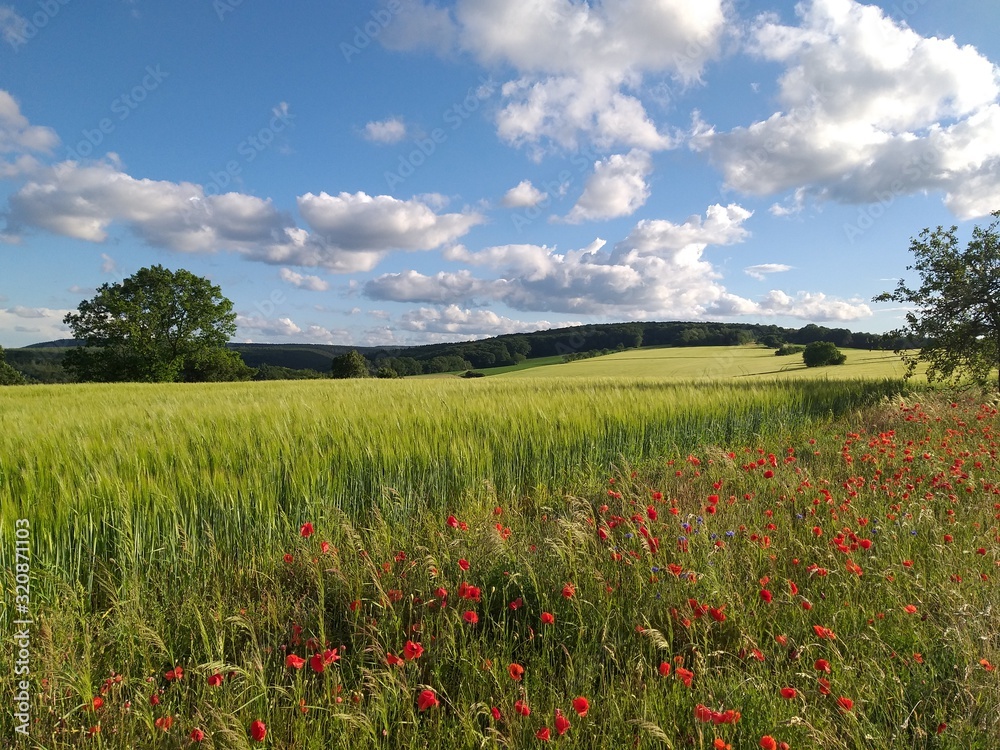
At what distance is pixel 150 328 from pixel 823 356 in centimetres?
5383

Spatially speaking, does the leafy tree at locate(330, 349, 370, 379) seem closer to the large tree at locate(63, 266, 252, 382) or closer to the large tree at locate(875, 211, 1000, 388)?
the large tree at locate(63, 266, 252, 382)

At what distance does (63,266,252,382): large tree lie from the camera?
128 feet

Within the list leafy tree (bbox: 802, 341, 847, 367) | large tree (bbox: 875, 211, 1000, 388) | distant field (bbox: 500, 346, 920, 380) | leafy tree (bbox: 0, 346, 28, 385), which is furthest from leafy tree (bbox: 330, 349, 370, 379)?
large tree (bbox: 875, 211, 1000, 388)

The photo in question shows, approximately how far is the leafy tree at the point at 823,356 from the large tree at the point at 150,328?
49.5 metres

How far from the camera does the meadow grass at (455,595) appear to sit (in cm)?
188

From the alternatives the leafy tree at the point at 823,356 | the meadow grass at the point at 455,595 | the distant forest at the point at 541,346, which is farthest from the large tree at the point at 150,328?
the leafy tree at the point at 823,356

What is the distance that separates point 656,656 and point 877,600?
139cm

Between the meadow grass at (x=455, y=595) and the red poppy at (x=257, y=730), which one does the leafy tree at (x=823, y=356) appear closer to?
the meadow grass at (x=455, y=595)

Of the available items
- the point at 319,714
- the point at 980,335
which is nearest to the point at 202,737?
the point at 319,714

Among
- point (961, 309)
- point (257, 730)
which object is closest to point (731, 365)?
point (961, 309)

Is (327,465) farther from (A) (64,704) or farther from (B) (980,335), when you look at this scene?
(B) (980,335)
